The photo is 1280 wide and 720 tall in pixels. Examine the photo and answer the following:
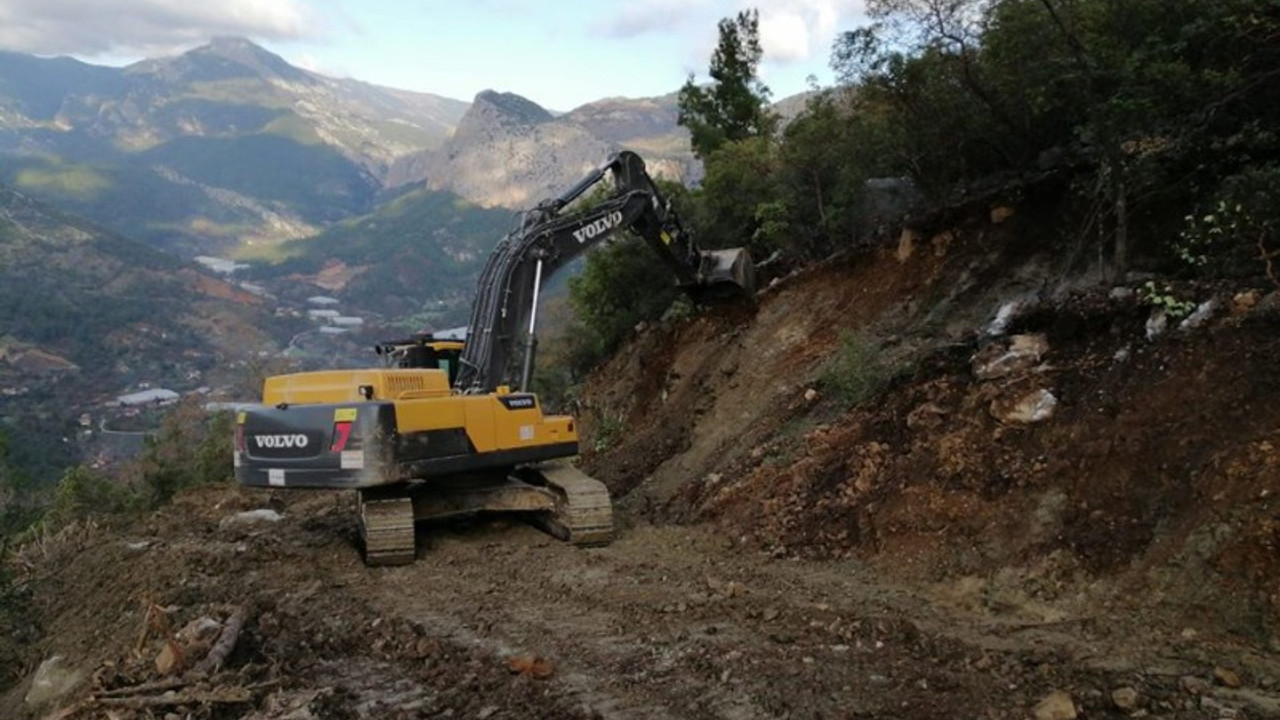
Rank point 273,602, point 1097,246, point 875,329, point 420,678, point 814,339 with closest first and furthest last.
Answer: point 420,678 → point 273,602 → point 1097,246 → point 875,329 → point 814,339

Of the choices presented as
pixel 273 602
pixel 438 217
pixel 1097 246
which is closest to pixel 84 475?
pixel 273 602

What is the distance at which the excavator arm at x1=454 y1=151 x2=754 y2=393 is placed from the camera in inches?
416

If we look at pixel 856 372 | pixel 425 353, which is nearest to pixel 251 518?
pixel 425 353

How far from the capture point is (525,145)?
171000 millimetres

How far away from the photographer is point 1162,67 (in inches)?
307

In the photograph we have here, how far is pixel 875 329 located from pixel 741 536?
13.8 feet

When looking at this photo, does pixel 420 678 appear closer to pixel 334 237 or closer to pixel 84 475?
pixel 84 475

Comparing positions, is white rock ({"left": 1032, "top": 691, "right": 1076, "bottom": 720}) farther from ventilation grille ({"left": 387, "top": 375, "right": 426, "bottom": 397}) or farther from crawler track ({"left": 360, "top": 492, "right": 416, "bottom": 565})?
ventilation grille ({"left": 387, "top": 375, "right": 426, "bottom": 397})

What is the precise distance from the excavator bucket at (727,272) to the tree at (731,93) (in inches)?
384

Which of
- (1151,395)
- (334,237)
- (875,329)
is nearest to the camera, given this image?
(1151,395)

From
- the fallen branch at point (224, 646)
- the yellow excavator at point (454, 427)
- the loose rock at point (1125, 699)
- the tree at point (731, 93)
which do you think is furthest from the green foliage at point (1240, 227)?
the tree at point (731, 93)

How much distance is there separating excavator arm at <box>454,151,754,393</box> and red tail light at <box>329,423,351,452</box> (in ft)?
6.45

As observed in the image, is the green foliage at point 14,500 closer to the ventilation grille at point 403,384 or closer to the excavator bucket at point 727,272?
the ventilation grille at point 403,384

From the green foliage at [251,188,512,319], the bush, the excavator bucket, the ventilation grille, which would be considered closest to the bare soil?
the ventilation grille
